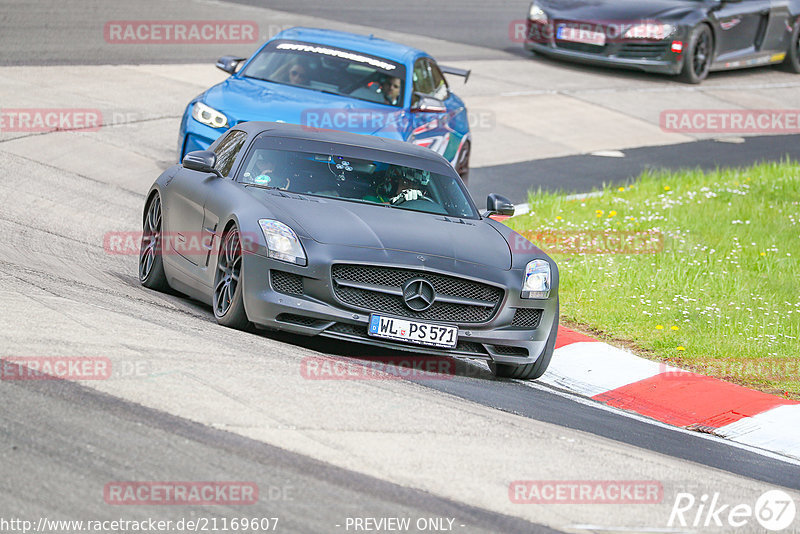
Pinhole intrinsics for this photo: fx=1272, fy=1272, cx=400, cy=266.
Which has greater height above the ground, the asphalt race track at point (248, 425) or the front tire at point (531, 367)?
the asphalt race track at point (248, 425)

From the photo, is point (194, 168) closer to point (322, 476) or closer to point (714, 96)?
point (322, 476)

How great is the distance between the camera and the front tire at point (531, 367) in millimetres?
8484

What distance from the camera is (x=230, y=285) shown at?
818 cm

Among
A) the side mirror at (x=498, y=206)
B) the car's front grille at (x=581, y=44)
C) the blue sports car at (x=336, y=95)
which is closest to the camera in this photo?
the side mirror at (x=498, y=206)

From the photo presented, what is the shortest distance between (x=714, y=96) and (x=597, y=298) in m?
13.2

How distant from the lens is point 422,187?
9.27 m

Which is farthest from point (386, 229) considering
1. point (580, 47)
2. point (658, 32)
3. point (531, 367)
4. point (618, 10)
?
point (580, 47)

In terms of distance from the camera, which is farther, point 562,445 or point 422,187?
point 422,187

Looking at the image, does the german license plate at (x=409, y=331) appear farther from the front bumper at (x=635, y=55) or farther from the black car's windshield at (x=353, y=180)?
the front bumper at (x=635, y=55)

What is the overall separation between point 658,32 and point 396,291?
16168mm

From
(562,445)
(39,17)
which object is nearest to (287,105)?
(562,445)

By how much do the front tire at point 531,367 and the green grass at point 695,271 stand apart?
1415 millimetres

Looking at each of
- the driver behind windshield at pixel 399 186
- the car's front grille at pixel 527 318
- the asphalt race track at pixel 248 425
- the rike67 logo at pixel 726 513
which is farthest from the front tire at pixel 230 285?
the rike67 logo at pixel 726 513

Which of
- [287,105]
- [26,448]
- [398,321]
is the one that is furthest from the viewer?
[287,105]
